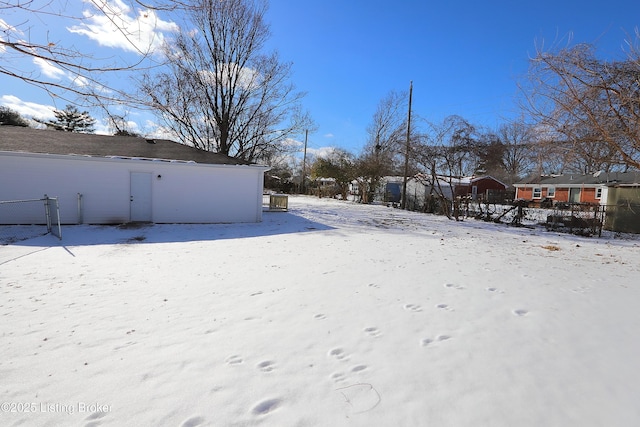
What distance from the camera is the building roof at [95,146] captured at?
11383 mm

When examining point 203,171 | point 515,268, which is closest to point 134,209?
point 203,171

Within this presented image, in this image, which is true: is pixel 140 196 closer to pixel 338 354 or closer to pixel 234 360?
pixel 234 360

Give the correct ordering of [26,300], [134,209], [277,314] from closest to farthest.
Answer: [277,314] → [26,300] → [134,209]

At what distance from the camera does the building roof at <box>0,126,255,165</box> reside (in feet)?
37.3

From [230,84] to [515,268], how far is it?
20.0m

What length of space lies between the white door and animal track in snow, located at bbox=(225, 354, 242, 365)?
1124 centimetres

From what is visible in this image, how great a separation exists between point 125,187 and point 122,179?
31cm

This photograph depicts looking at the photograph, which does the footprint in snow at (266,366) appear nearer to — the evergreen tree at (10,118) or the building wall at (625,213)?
the building wall at (625,213)

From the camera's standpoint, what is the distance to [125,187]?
39.1ft

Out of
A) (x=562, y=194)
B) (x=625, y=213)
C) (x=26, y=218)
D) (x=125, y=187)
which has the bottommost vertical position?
(x=26, y=218)

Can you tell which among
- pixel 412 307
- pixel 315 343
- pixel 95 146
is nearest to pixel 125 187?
pixel 95 146

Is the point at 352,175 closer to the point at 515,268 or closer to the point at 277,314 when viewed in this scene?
the point at 515,268

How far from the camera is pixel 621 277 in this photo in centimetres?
601

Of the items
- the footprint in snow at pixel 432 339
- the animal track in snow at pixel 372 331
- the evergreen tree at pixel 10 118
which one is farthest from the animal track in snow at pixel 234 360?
the evergreen tree at pixel 10 118
